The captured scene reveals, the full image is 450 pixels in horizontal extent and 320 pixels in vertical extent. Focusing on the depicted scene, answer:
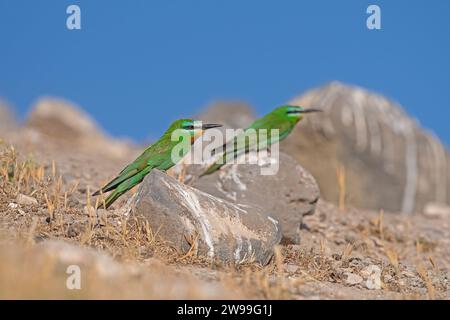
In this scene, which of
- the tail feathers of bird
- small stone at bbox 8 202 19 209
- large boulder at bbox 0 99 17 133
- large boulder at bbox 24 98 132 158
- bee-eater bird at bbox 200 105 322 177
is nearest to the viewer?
small stone at bbox 8 202 19 209

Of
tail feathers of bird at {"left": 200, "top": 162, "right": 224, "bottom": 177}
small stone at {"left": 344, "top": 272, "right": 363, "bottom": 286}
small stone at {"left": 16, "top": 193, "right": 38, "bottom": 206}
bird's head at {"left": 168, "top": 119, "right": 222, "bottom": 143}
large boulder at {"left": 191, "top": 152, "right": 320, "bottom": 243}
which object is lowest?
small stone at {"left": 344, "top": 272, "right": 363, "bottom": 286}

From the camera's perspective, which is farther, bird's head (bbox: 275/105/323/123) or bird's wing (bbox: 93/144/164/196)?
bird's head (bbox: 275/105/323/123)

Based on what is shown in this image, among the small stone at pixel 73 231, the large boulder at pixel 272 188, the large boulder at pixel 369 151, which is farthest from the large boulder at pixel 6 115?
the small stone at pixel 73 231

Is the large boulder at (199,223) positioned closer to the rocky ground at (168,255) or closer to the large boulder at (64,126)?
the rocky ground at (168,255)

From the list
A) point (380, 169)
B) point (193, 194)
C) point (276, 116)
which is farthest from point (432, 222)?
point (193, 194)

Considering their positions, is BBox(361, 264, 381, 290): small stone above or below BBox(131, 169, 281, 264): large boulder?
below

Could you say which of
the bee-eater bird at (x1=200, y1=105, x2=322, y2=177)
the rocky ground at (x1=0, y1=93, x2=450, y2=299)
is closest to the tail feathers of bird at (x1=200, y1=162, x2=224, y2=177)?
the bee-eater bird at (x1=200, y1=105, x2=322, y2=177)

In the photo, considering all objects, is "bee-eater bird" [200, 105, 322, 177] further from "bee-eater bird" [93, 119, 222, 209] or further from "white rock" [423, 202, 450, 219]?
"white rock" [423, 202, 450, 219]
